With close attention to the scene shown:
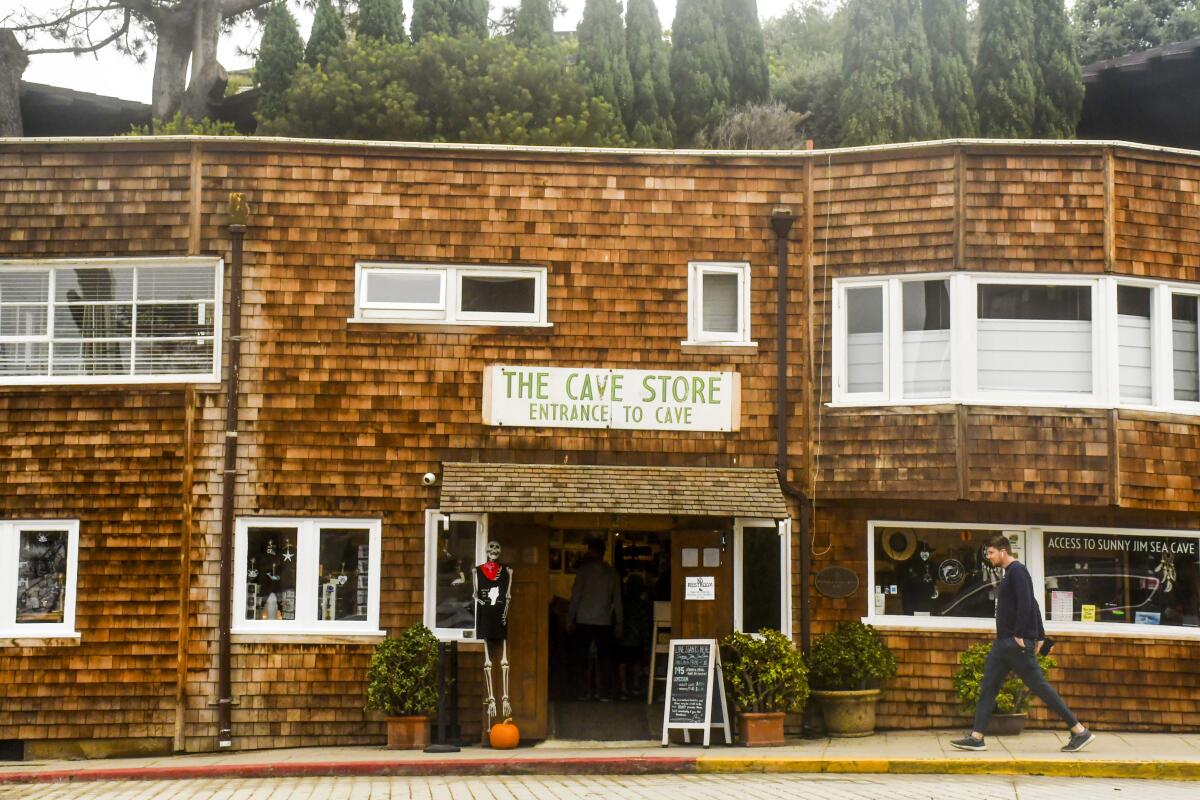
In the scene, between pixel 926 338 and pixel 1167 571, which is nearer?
pixel 926 338

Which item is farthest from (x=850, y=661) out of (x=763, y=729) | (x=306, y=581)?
(x=306, y=581)

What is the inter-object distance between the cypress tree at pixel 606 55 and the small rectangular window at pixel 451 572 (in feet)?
41.2

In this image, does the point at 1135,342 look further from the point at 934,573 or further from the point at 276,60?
the point at 276,60

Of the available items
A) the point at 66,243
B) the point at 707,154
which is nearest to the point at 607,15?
the point at 707,154

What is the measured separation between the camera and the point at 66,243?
15000mm

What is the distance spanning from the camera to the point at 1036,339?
569 inches

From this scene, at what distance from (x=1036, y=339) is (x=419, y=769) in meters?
7.49

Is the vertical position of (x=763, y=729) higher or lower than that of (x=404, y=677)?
lower

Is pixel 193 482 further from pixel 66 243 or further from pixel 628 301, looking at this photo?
pixel 628 301

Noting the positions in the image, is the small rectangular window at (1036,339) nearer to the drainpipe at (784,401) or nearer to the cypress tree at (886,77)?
the drainpipe at (784,401)

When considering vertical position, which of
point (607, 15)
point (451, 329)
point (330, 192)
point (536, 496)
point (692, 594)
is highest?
point (607, 15)

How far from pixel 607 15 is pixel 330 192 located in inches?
511

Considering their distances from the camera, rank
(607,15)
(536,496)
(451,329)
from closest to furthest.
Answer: (536,496), (451,329), (607,15)

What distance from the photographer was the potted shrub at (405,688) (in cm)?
1368
